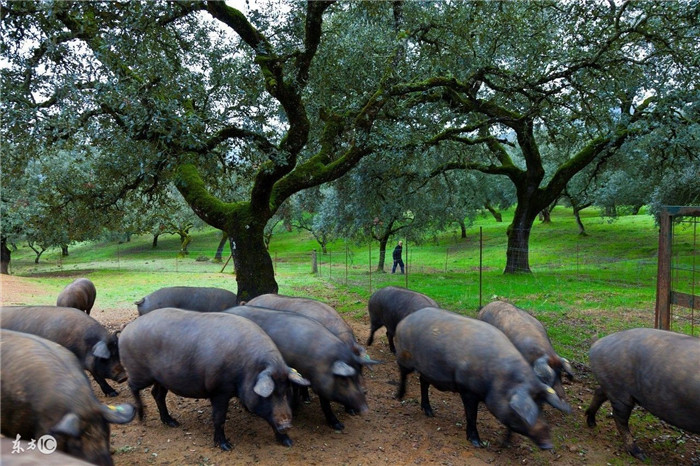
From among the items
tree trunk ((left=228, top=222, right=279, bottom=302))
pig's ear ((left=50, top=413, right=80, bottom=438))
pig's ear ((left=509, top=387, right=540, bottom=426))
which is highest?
tree trunk ((left=228, top=222, right=279, bottom=302))

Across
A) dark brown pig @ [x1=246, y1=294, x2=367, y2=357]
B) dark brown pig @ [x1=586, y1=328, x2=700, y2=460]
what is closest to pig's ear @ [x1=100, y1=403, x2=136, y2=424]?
dark brown pig @ [x1=246, y1=294, x2=367, y2=357]

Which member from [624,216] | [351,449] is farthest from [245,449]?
[624,216]

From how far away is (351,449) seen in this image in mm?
4977

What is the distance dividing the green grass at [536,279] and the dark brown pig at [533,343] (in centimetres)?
149

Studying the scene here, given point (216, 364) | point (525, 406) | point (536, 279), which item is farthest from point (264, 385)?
point (536, 279)

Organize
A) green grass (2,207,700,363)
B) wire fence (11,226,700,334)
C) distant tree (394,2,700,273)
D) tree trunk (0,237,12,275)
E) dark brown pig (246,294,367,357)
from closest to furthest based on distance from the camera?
1. dark brown pig (246,294,367,357)
2. distant tree (394,2,700,273)
3. green grass (2,207,700,363)
4. wire fence (11,226,700,334)
5. tree trunk (0,237,12,275)

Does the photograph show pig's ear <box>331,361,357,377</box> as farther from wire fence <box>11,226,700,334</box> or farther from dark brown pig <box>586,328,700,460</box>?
wire fence <box>11,226,700,334</box>

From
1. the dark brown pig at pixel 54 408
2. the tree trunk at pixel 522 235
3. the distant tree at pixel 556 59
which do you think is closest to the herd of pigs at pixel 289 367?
the dark brown pig at pixel 54 408

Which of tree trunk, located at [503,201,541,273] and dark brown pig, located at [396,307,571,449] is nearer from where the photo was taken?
dark brown pig, located at [396,307,571,449]

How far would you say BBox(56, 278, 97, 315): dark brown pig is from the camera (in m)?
10.4

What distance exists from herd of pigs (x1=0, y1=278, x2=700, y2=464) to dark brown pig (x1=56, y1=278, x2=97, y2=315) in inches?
175

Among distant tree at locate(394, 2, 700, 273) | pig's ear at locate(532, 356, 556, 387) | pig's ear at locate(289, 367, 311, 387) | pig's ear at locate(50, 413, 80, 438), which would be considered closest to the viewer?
pig's ear at locate(50, 413, 80, 438)

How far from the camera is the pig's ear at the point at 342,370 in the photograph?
5.16 meters

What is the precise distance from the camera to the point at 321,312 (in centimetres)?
684
